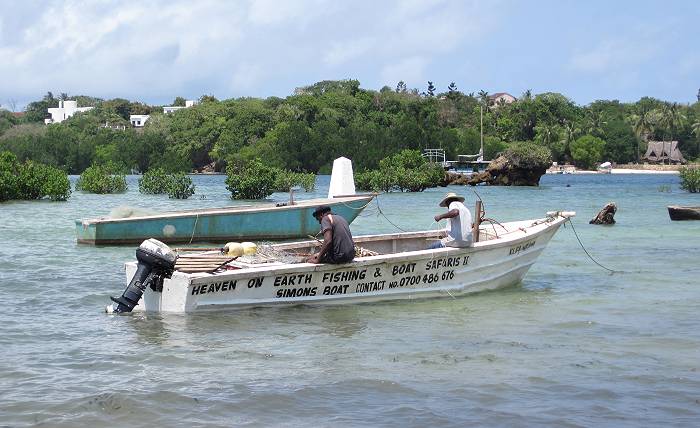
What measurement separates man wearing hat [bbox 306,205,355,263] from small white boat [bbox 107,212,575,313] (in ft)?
0.42

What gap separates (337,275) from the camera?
14.1 meters

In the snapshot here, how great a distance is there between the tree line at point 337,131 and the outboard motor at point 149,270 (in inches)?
3480

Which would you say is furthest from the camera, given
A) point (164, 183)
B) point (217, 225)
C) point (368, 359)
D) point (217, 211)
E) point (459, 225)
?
point (164, 183)

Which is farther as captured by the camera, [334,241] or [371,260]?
[371,260]

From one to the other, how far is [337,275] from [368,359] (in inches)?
126

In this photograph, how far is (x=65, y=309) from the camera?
575 inches

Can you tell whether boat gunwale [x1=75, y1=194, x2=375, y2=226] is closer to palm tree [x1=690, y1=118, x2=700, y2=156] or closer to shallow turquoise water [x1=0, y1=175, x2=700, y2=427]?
shallow turquoise water [x1=0, y1=175, x2=700, y2=427]

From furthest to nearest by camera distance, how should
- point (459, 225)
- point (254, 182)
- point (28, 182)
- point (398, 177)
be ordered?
point (398, 177), point (254, 182), point (28, 182), point (459, 225)

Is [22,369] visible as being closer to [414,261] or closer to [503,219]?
[414,261]

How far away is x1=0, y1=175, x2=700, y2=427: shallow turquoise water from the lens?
29.2ft

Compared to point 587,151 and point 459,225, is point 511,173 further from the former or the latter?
point 587,151

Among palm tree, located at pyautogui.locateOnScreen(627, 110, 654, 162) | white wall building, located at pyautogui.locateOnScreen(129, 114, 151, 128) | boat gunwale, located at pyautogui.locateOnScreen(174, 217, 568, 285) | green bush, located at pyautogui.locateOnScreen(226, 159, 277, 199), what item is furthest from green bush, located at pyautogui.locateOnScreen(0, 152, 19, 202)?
white wall building, located at pyautogui.locateOnScreen(129, 114, 151, 128)

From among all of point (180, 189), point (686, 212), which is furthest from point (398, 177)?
point (686, 212)

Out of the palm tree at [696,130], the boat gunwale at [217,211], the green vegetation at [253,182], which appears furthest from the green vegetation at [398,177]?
the palm tree at [696,130]
